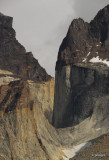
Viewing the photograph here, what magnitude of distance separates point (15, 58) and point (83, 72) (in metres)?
49.3

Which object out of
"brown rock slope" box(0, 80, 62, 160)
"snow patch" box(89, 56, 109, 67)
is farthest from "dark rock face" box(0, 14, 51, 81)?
"brown rock slope" box(0, 80, 62, 160)

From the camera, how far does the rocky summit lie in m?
76.7

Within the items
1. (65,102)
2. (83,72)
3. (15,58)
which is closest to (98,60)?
(83,72)

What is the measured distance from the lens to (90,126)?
96312 mm

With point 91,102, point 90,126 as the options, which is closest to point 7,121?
point 90,126

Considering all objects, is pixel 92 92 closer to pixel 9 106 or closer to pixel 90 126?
pixel 90 126

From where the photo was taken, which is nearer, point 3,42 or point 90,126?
point 90,126

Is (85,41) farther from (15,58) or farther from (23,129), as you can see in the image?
(15,58)

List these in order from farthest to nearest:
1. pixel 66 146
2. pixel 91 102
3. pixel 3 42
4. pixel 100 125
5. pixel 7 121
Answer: pixel 3 42, pixel 91 102, pixel 100 125, pixel 66 146, pixel 7 121

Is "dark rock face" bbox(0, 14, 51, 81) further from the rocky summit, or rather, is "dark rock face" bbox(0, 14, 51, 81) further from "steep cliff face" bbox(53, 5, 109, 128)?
"steep cliff face" bbox(53, 5, 109, 128)

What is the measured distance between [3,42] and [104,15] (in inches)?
1766

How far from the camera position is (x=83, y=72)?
356 feet

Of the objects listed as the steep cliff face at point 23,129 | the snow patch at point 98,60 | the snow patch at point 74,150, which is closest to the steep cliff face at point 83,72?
the snow patch at point 98,60

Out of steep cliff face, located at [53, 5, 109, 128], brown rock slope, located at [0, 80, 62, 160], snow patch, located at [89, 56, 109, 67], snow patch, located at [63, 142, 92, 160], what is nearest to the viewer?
brown rock slope, located at [0, 80, 62, 160]
